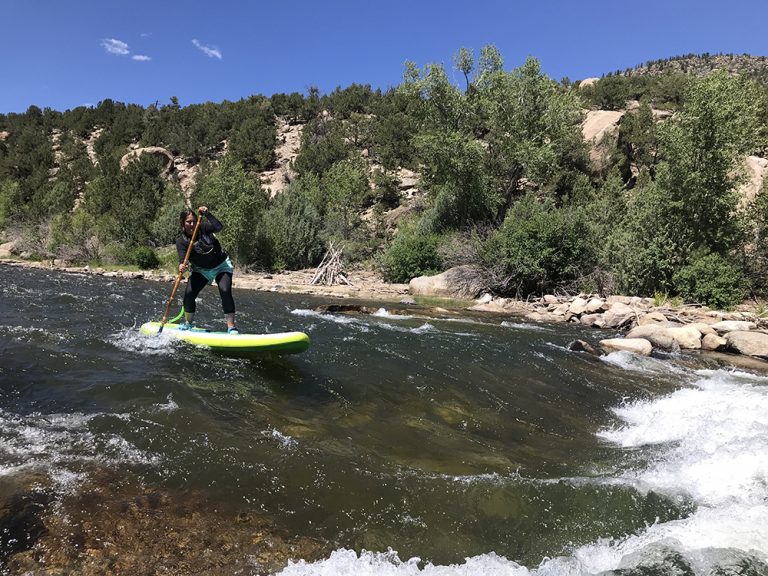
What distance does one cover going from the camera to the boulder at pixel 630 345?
1204cm

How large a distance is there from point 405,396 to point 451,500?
9.62 feet

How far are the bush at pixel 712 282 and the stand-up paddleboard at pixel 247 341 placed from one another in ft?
Answer: 55.8

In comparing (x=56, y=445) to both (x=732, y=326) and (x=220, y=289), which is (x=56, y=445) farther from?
(x=732, y=326)

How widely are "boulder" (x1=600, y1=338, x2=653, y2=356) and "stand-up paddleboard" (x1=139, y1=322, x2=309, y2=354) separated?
27.0 feet

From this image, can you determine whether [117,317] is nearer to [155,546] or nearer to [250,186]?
[155,546]

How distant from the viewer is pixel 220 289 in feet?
28.8

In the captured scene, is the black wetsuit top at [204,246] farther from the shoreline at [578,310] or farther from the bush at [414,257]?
the bush at [414,257]

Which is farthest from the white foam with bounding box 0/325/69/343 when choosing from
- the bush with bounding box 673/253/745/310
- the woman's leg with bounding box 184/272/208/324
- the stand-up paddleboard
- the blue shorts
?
the bush with bounding box 673/253/745/310

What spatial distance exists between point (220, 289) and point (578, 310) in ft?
45.8

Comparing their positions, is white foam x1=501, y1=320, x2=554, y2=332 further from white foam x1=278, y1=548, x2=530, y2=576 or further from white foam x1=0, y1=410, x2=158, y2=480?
white foam x1=0, y1=410, x2=158, y2=480

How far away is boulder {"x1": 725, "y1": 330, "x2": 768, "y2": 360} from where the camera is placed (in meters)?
12.6

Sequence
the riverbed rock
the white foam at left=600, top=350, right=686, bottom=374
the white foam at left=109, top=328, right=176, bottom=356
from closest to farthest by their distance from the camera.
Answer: the white foam at left=109, top=328, right=176, bottom=356 → the white foam at left=600, top=350, right=686, bottom=374 → the riverbed rock

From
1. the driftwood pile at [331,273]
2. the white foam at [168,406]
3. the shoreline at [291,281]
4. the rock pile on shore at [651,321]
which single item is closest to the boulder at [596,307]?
the rock pile on shore at [651,321]

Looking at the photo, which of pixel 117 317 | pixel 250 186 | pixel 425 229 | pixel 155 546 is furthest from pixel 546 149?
pixel 155 546
